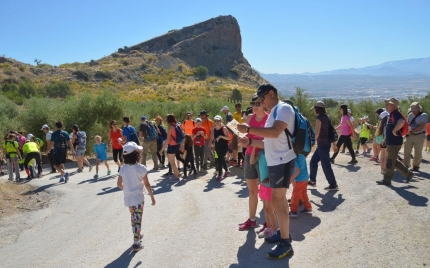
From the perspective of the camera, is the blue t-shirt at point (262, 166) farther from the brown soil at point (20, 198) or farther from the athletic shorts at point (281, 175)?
the brown soil at point (20, 198)

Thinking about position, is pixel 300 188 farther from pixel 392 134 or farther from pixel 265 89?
pixel 392 134

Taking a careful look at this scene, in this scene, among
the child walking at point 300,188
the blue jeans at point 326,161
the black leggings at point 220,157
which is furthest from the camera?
the black leggings at point 220,157

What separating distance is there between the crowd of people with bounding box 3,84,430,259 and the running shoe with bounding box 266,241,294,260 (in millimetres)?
12

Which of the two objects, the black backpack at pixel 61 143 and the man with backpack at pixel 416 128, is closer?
the man with backpack at pixel 416 128

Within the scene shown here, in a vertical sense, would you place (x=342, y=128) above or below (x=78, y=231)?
above

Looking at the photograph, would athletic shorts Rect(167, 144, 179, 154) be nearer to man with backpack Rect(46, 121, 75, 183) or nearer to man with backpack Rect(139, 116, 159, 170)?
man with backpack Rect(139, 116, 159, 170)

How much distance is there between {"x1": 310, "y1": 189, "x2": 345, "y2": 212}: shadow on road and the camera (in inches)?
289

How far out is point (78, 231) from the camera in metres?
7.46

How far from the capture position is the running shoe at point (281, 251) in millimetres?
4953

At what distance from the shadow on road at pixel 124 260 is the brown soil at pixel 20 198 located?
17.2 ft

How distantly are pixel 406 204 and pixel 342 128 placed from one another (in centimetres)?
539

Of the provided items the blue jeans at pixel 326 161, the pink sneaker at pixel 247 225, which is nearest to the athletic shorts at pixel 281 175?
the pink sneaker at pixel 247 225

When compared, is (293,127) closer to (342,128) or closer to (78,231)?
(78,231)

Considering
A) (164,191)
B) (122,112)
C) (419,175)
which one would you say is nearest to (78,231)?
(164,191)
